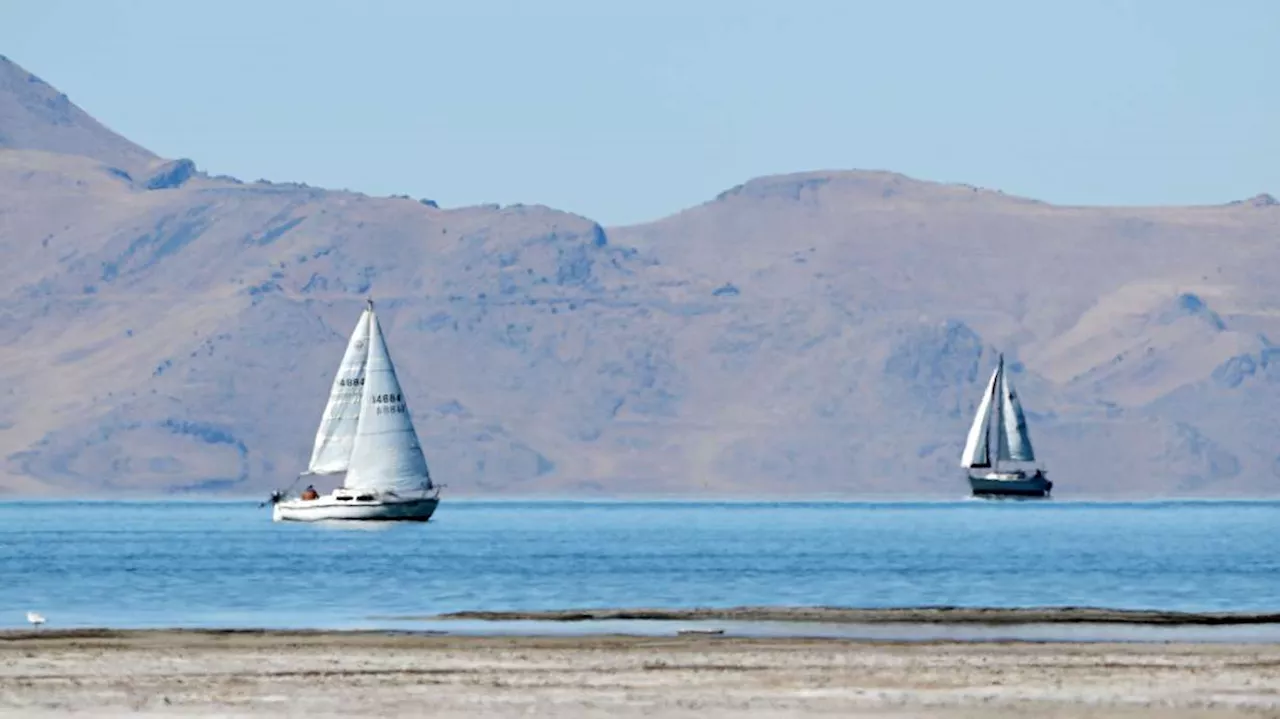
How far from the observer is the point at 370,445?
129 meters

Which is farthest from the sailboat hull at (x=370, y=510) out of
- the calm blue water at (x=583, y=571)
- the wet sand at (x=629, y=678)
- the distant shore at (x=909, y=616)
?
the wet sand at (x=629, y=678)

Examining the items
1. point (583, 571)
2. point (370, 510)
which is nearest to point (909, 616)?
point (583, 571)

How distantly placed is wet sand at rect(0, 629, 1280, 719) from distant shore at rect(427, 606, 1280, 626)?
691 centimetres

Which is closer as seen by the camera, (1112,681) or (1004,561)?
(1112,681)

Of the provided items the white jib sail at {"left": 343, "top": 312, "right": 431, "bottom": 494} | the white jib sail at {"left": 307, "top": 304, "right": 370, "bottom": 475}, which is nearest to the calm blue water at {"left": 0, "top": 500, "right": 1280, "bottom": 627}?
the white jib sail at {"left": 343, "top": 312, "right": 431, "bottom": 494}

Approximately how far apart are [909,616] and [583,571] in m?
34.3

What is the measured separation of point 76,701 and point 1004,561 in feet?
212

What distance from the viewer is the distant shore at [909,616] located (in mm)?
50625

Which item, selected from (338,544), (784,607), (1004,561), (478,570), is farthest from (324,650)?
(338,544)

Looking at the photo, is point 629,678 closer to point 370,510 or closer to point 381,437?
point 381,437

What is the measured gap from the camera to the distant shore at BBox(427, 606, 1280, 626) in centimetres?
5062

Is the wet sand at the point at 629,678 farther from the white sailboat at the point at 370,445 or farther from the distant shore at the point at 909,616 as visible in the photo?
the white sailboat at the point at 370,445

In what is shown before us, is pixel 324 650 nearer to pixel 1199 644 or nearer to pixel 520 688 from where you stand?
pixel 520 688

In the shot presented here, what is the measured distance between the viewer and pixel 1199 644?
4334cm
